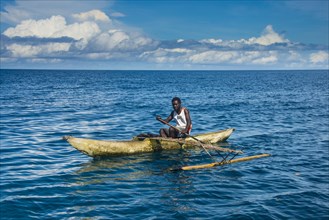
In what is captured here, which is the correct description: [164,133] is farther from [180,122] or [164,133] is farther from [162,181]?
[162,181]

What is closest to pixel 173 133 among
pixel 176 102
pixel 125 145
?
pixel 176 102

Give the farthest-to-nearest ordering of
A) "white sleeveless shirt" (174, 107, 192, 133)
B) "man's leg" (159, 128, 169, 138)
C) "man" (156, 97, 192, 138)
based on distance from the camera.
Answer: "man's leg" (159, 128, 169, 138) → "white sleeveless shirt" (174, 107, 192, 133) → "man" (156, 97, 192, 138)

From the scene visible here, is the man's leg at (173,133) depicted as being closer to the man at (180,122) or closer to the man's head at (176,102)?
the man at (180,122)

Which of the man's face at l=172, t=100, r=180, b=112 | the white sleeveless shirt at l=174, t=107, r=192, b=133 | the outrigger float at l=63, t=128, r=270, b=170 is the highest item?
the man's face at l=172, t=100, r=180, b=112

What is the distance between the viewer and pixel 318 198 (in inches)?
415

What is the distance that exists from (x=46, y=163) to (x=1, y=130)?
10.0 m

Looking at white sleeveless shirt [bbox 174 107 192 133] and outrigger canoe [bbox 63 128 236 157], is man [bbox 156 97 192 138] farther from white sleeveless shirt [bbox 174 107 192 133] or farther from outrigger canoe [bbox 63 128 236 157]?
outrigger canoe [bbox 63 128 236 157]

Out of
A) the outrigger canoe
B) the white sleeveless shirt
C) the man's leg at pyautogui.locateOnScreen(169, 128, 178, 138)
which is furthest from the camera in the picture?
the man's leg at pyautogui.locateOnScreen(169, 128, 178, 138)

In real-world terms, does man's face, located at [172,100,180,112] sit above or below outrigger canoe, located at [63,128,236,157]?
above

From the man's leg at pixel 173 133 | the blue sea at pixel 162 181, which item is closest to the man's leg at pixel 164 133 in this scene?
the man's leg at pixel 173 133

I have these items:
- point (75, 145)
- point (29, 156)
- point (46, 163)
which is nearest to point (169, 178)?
point (75, 145)

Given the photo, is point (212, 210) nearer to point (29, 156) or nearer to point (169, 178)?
point (169, 178)

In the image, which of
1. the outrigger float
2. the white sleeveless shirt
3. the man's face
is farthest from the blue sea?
the man's face

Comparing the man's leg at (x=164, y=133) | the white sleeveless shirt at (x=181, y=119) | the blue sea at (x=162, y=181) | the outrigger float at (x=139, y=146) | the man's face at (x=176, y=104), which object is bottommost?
the blue sea at (x=162, y=181)
